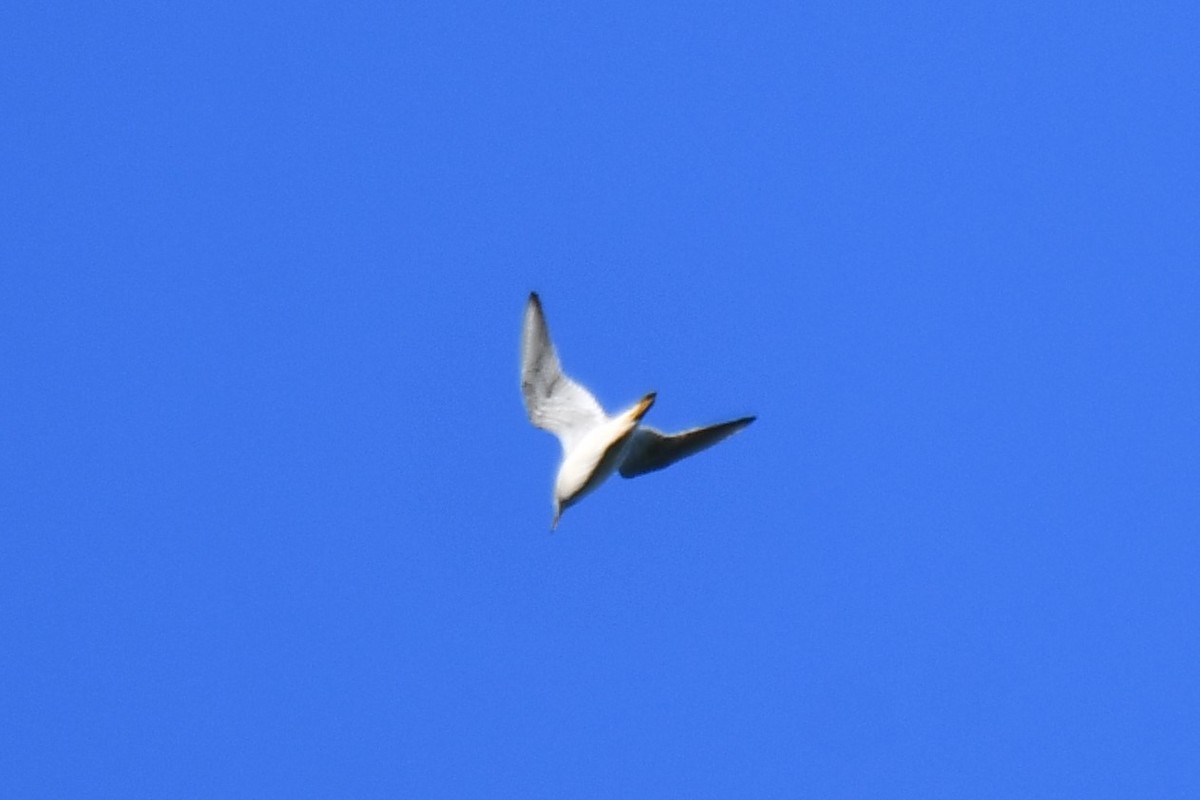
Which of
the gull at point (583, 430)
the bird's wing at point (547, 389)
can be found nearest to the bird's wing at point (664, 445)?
the gull at point (583, 430)

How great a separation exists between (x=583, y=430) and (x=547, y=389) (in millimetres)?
624

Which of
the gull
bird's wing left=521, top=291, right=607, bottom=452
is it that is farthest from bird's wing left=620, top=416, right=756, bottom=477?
bird's wing left=521, top=291, right=607, bottom=452

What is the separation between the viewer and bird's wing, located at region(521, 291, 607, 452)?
16438 mm

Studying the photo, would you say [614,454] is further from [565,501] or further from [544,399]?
[544,399]

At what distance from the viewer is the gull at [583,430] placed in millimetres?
14906

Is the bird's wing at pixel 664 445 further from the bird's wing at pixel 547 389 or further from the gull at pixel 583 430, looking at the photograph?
the bird's wing at pixel 547 389

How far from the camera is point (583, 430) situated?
16.3 m

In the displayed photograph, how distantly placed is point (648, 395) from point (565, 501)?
1198 millimetres

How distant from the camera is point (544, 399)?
1664 centimetres

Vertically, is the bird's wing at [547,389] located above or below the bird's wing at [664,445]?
above

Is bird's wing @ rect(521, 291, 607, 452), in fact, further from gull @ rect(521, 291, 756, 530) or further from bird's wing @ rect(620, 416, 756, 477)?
→ bird's wing @ rect(620, 416, 756, 477)

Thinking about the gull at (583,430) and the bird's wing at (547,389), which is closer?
the gull at (583,430)

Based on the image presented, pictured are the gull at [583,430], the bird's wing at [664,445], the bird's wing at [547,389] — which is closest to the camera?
the gull at [583,430]

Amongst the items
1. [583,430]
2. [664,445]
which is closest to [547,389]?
[583,430]
